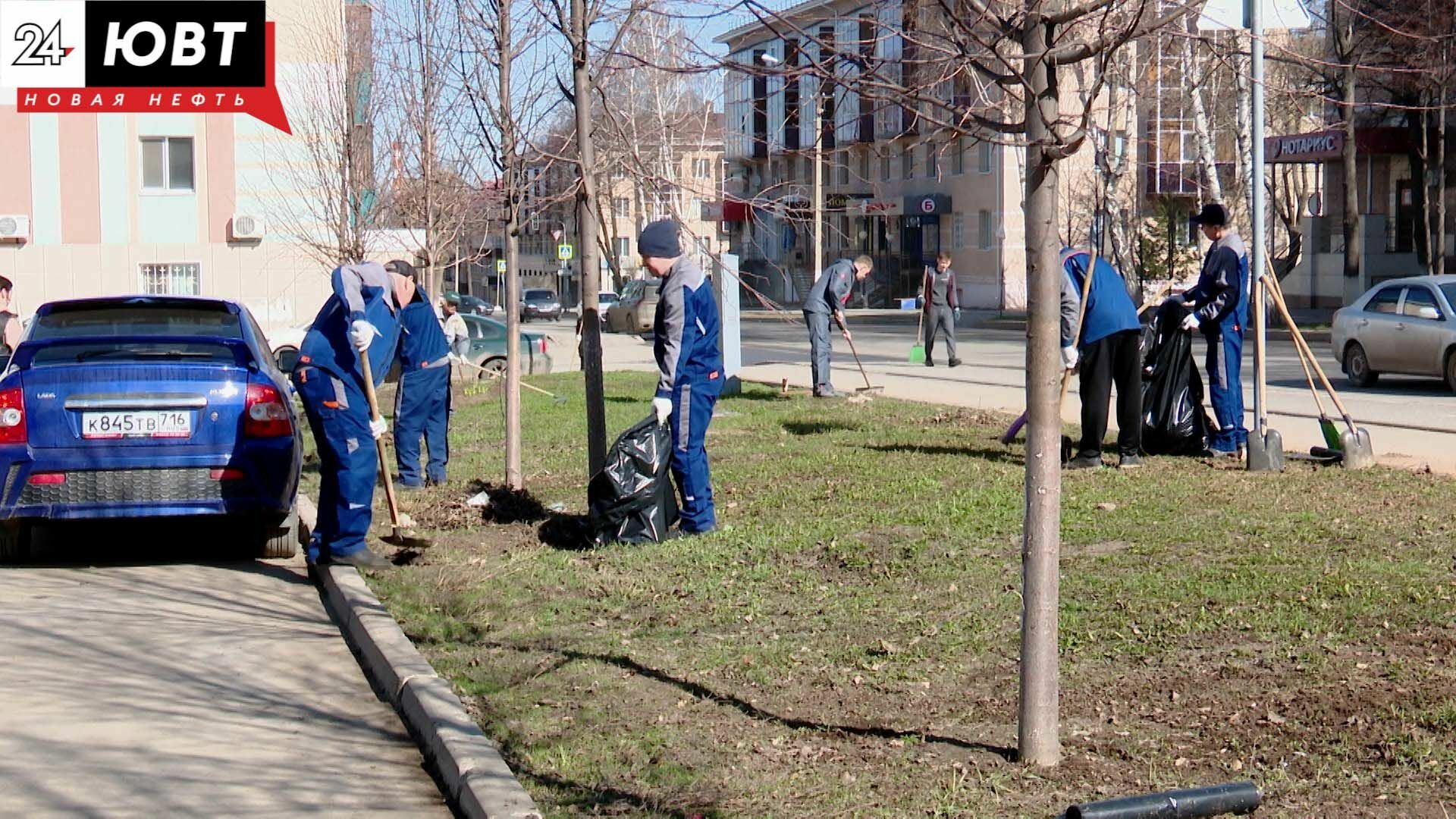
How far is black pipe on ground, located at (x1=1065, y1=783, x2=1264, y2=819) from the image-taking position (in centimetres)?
404

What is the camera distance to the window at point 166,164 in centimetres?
3559

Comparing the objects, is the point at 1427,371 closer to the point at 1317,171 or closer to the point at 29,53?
the point at 29,53

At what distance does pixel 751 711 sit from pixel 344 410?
3790 millimetres

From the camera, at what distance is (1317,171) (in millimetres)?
46625

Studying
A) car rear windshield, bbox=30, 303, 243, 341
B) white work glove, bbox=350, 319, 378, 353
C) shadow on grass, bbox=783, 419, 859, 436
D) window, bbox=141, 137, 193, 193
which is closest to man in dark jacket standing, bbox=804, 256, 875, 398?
shadow on grass, bbox=783, 419, 859, 436

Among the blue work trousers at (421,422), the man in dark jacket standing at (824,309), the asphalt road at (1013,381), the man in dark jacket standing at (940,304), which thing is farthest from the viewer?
the man in dark jacket standing at (940,304)

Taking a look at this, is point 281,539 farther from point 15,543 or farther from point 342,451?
point 15,543

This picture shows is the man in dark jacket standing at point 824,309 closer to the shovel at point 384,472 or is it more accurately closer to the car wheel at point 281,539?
the car wheel at point 281,539

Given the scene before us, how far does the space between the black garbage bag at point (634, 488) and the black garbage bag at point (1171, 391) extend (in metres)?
4.00

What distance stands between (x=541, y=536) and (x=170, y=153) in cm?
2977

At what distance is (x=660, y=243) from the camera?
8367mm

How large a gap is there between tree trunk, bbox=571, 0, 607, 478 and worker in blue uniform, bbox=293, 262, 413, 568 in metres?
1.23

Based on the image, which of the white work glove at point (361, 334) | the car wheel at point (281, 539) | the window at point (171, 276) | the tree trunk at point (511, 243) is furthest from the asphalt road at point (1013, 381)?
the window at point (171, 276)

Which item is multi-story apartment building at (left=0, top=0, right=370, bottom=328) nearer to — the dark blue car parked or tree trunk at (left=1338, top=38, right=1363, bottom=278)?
tree trunk at (left=1338, top=38, right=1363, bottom=278)
